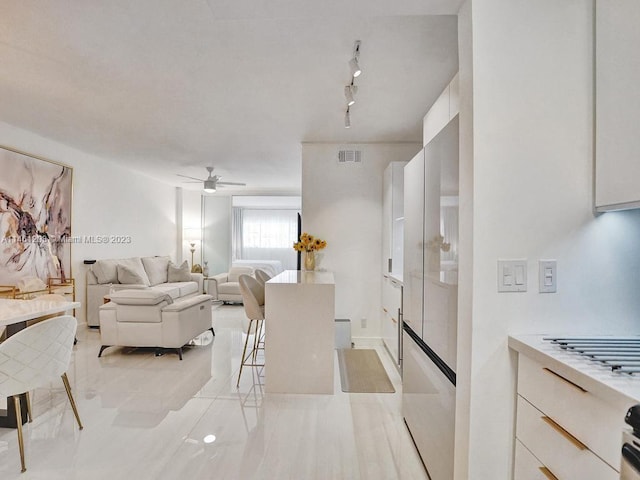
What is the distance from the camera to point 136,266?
→ 6047 mm

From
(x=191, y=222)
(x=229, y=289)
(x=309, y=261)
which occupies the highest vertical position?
(x=191, y=222)

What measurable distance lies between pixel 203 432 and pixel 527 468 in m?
1.97

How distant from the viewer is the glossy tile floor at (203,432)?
2.02m

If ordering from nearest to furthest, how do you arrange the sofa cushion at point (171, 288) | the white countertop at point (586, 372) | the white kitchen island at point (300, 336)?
the white countertop at point (586, 372) → the white kitchen island at point (300, 336) → the sofa cushion at point (171, 288)

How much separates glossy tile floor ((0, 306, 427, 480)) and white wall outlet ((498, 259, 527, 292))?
1.28m

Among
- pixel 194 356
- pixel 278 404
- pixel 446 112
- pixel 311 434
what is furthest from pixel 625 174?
pixel 194 356

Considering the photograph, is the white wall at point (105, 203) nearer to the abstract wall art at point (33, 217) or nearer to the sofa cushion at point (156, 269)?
the abstract wall art at point (33, 217)

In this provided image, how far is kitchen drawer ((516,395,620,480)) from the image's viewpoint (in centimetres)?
95

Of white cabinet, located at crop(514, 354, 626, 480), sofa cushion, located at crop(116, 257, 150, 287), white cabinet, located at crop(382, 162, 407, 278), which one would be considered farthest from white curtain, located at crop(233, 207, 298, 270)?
white cabinet, located at crop(514, 354, 626, 480)

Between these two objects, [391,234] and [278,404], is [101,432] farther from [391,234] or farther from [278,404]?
[391,234]

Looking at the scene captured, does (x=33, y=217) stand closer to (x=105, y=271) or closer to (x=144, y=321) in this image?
(x=105, y=271)

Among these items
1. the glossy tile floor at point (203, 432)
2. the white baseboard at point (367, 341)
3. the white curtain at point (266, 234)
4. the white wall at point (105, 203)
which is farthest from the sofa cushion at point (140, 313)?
the white curtain at point (266, 234)

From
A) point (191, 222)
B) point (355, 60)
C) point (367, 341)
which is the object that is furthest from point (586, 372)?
point (191, 222)

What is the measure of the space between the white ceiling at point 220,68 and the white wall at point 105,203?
25cm
